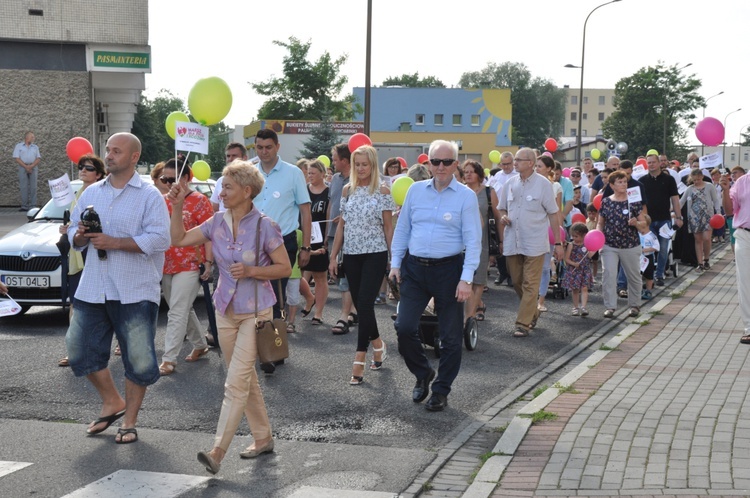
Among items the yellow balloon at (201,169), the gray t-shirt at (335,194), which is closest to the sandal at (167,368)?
the gray t-shirt at (335,194)

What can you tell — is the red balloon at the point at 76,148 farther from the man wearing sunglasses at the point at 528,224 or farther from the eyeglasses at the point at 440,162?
the eyeglasses at the point at 440,162

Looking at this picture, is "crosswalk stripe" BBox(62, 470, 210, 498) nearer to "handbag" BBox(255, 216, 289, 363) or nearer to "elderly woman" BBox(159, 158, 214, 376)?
"handbag" BBox(255, 216, 289, 363)

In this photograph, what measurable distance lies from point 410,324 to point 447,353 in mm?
337

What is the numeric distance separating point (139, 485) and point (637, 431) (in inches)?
121

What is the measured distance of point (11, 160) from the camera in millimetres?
26531

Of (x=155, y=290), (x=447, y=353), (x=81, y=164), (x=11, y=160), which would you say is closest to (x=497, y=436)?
(x=447, y=353)

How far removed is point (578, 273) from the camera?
13.0 m

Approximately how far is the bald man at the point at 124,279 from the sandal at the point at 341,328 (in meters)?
4.57

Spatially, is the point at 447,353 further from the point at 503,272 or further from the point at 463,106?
the point at 463,106

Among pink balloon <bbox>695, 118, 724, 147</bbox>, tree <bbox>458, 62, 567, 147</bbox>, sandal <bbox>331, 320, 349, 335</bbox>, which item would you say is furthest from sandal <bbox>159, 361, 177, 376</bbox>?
tree <bbox>458, 62, 567, 147</bbox>

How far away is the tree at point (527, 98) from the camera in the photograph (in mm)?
140250

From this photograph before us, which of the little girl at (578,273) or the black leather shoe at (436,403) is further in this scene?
the little girl at (578,273)

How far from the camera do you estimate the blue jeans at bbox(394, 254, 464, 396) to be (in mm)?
7398

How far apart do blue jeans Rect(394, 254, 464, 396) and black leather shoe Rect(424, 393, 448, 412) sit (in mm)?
32
